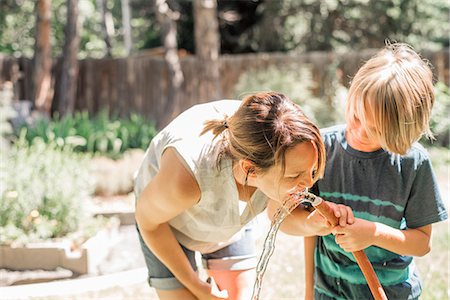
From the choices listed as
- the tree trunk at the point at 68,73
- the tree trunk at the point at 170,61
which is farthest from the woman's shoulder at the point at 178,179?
the tree trunk at the point at 68,73

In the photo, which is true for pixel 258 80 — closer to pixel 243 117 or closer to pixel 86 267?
pixel 86 267

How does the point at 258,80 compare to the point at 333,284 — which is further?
the point at 258,80

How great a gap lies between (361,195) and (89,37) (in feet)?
92.4

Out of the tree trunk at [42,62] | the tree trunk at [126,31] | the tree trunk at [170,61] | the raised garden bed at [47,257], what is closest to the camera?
the raised garden bed at [47,257]

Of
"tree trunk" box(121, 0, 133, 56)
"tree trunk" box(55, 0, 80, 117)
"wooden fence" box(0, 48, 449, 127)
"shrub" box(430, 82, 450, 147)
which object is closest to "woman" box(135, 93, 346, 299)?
"shrub" box(430, 82, 450, 147)

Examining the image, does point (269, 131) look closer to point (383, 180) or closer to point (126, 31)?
point (383, 180)

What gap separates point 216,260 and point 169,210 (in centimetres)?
59

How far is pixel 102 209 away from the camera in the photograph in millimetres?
6617

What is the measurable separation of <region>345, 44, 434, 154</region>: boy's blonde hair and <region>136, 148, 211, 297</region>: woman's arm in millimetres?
610

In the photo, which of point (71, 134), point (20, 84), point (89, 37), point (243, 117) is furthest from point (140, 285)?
point (89, 37)

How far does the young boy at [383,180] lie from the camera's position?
2066 millimetres

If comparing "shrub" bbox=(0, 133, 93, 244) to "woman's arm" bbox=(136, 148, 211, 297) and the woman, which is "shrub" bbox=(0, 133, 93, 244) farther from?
"woman's arm" bbox=(136, 148, 211, 297)

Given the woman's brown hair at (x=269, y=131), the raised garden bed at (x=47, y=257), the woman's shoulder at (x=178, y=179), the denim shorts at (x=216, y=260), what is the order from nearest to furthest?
the woman's brown hair at (x=269, y=131) → the woman's shoulder at (x=178, y=179) → the denim shorts at (x=216, y=260) → the raised garden bed at (x=47, y=257)

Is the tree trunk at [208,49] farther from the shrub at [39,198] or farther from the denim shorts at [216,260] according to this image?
the denim shorts at [216,260]
